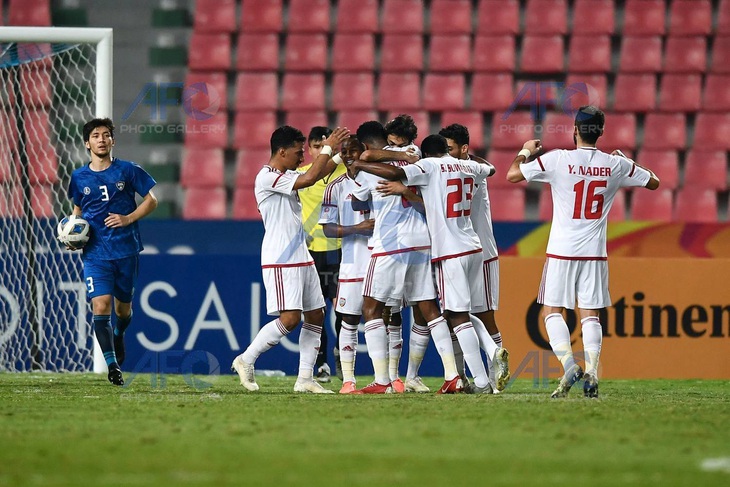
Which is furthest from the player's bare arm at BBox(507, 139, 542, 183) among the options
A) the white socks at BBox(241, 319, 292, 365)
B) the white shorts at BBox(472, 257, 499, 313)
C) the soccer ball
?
the soccer ball

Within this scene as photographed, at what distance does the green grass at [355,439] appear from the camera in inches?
171

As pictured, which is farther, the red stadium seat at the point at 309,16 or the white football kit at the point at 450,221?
the red stadium seat at the point at 309,16

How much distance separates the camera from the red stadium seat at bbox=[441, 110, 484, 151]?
13.0 metres

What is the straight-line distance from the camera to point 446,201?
7.54 metres

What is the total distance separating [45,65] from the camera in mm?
11344

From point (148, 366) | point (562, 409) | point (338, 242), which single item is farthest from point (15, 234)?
point (562, 409)

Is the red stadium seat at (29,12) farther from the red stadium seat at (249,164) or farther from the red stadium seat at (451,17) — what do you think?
the red stadium seat at (451,17)

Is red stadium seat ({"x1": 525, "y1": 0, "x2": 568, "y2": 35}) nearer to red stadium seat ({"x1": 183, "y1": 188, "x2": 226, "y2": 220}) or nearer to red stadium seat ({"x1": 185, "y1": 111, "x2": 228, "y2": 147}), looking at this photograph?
red stadium seat ({"x1": 185, "y1": 111, "x2": 228, "y2": 147})

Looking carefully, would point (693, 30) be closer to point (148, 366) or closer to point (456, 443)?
point (148, 366)

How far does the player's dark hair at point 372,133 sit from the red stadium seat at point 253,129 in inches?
218

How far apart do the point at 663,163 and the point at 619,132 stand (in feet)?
2.01

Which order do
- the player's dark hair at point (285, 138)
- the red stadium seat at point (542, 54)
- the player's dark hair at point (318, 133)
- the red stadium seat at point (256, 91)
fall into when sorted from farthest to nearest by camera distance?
the red stadium seat at point (542, 54), the red stadium seat at point (256, 91), the player's dark hair at point (318, 133), the player's dark hair at point (285, 138)

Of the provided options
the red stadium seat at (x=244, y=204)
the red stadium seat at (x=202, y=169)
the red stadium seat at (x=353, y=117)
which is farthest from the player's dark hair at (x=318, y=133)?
the red stadium seat at (x=202, y=169)

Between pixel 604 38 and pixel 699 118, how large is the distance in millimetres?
1458
